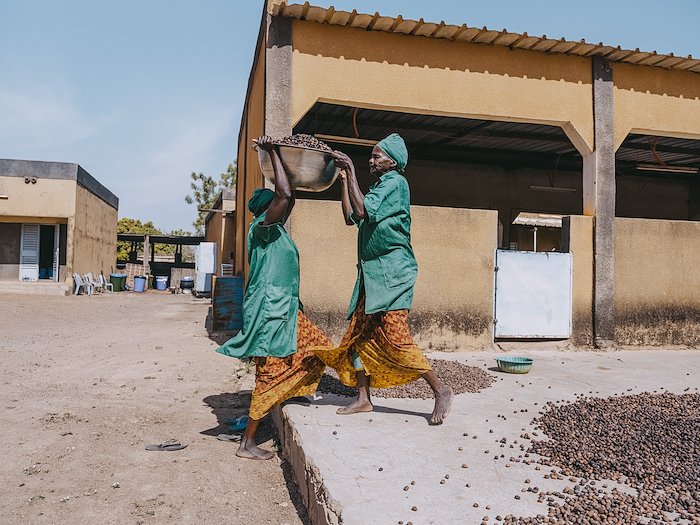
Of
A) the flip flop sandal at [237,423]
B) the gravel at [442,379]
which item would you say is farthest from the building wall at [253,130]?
the flip flop sandal at [237,423]

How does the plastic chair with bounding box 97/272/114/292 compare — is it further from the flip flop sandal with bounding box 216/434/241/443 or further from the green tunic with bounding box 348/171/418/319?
the green tunic with bounding box 348/171/418/319

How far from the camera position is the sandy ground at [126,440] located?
2.84 m

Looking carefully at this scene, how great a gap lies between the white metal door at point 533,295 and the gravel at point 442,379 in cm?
177

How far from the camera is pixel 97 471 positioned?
329 cm

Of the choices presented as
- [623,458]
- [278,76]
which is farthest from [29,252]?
[623,458]

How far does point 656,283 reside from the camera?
7.65m

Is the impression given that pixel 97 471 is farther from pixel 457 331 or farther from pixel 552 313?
pixel 552 313

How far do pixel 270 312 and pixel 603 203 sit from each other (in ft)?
19.0

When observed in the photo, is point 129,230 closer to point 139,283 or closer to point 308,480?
point 139,283

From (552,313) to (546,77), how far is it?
3.13 m

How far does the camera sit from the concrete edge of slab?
228 cm

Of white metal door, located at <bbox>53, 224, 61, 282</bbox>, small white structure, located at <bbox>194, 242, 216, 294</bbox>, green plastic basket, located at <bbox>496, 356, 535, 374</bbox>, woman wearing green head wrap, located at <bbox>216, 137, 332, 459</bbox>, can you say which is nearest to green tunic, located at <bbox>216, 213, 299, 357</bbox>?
woman wearing green head wrap, located at <bbox>216, 137, 332, 459</bbox>

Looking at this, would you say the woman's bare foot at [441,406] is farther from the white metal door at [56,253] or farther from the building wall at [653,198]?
the white metal door at [56,253]

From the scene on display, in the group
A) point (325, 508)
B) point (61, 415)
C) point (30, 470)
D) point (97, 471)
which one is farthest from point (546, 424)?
point (61, 415)
